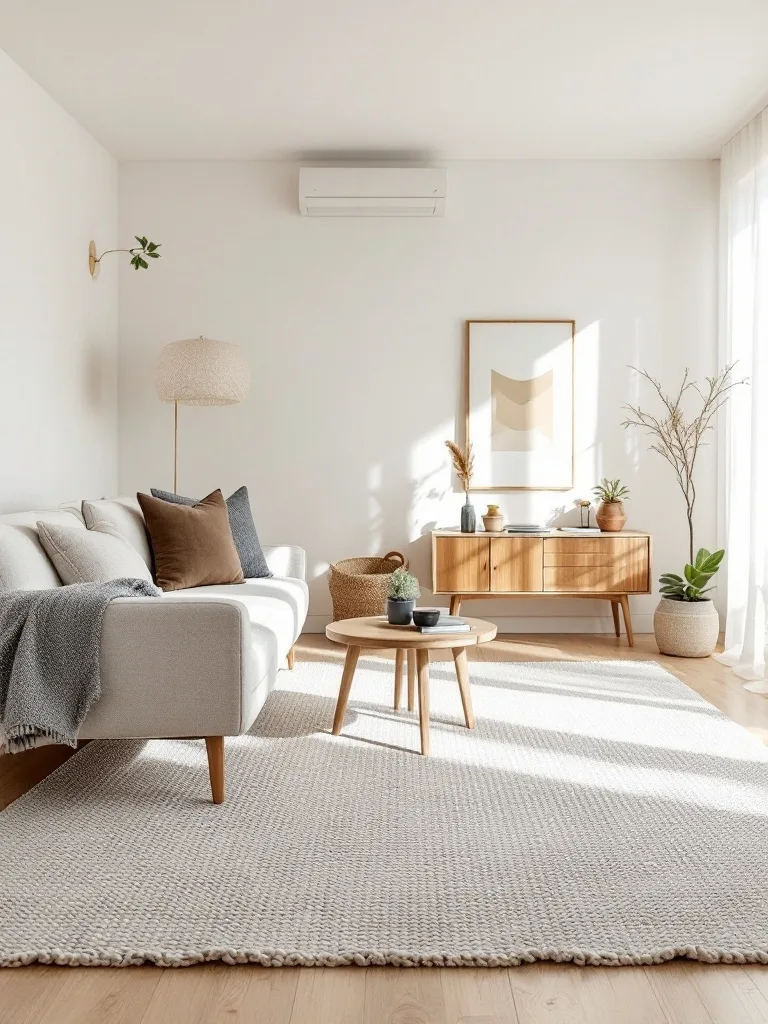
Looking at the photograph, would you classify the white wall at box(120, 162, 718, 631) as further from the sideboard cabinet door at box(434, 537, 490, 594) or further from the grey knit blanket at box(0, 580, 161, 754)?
the grey knit blanket at box(0, 580, 161, 754)

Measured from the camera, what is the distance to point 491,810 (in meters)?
2.49

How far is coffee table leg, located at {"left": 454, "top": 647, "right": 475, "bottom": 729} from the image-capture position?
10.4ft

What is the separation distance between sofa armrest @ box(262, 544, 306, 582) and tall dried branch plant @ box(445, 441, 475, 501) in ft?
3.77

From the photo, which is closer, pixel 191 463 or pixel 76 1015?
pixel 76 1015

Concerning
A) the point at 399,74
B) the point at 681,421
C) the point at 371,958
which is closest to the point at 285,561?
the point at 399,74

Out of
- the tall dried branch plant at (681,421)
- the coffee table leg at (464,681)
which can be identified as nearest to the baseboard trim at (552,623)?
the tall dried branch plant at (681,421)

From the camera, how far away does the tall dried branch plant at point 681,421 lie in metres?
5.33

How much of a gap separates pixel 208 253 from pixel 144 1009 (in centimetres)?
456

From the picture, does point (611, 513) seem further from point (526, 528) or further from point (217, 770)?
point (217, 770)

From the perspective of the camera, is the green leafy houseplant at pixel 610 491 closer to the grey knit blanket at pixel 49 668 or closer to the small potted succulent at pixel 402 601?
the small potted succulent at pixel 402 601

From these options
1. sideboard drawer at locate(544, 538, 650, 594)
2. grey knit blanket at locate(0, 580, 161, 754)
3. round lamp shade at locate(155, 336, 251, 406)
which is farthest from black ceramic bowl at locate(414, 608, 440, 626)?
round lamp shade at locate(155, 336, 251, 406)

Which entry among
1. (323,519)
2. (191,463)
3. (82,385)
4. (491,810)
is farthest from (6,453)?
(491,810)

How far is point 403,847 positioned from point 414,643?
0.82 m

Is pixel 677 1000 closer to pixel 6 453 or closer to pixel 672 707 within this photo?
pixel 672 707
